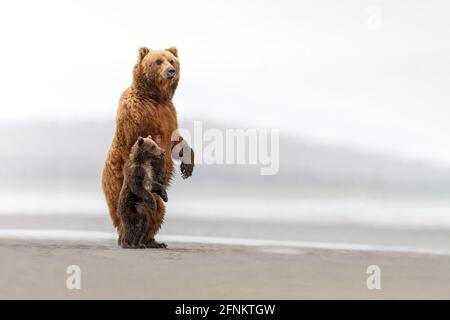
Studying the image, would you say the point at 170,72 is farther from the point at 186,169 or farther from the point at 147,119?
the point at 186,169

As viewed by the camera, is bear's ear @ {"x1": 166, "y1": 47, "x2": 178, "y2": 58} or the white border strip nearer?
bear's ear @ {"x1": 166, "y1": 47, "x2": 178, "y2": 58}

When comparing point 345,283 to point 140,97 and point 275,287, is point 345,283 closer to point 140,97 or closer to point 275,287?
point 275,287

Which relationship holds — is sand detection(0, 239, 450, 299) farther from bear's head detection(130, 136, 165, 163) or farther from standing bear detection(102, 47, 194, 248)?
bear's head detection(130, 136, 165, 163)

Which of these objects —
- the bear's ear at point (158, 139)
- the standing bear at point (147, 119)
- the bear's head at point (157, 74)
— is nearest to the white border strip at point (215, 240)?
the standing bear at point (147, 119)

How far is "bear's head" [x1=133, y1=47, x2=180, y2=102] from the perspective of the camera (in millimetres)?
6977

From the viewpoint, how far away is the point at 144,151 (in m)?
6.74

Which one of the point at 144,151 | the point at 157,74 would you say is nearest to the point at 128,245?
the point at 144,151

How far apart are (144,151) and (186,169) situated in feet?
1.94

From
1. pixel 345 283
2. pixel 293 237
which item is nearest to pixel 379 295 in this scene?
pixel 345 283

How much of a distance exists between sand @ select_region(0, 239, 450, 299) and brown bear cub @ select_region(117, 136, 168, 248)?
190mm

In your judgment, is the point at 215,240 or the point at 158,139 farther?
the point at 215,240

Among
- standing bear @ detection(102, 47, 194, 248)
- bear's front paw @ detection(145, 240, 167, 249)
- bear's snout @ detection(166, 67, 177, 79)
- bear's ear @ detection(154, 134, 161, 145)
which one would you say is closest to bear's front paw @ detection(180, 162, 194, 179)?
standing bear @ detection(102, 47, 194, 248)

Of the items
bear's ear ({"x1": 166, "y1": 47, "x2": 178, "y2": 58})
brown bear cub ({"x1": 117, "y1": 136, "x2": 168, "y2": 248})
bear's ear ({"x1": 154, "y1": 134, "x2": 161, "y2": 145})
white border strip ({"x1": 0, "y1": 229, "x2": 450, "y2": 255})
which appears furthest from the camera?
white border strip ({"x1": 0, "y1": 229, "x2": 450, "y2": 255})

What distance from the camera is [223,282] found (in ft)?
19.1
